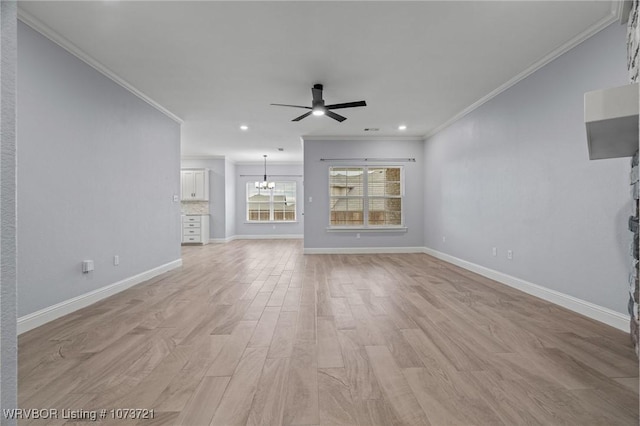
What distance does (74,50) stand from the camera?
2.95 meters

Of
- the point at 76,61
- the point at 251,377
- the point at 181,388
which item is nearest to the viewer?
the point at 181,388

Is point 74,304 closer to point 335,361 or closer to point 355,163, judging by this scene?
point 335,361

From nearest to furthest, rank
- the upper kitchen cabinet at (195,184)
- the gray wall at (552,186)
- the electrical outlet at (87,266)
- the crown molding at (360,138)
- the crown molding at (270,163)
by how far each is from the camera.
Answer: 1. the gray wall at (552,186)
2. the electrical outlet at (87,266)
3. the crown molding at (360,138)
4. the upper kitchen cabinet at (195,184)
5. the crown molding at (270,163)

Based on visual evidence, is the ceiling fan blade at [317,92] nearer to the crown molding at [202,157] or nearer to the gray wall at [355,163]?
the gray wall at [355,163]

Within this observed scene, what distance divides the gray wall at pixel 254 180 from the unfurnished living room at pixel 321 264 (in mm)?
4772

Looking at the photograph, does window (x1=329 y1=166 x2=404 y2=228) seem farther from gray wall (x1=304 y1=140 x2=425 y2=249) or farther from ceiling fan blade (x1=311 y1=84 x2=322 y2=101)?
ceiling fan blade (x1=311 y1=84 x2=322 y2=101)

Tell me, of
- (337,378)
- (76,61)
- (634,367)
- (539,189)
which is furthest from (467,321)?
(76,61)

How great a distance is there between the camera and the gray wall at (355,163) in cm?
676

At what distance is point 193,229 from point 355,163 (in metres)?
5.32

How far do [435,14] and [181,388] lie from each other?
3271 mm

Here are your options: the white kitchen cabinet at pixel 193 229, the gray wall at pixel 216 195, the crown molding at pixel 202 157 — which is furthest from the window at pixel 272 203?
the white kitchen cabinet at pixel 193 229

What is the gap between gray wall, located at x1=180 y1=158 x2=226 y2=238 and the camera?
9.13 m

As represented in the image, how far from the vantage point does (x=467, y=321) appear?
2.54m

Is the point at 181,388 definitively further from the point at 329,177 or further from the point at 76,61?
the point at 329,177
